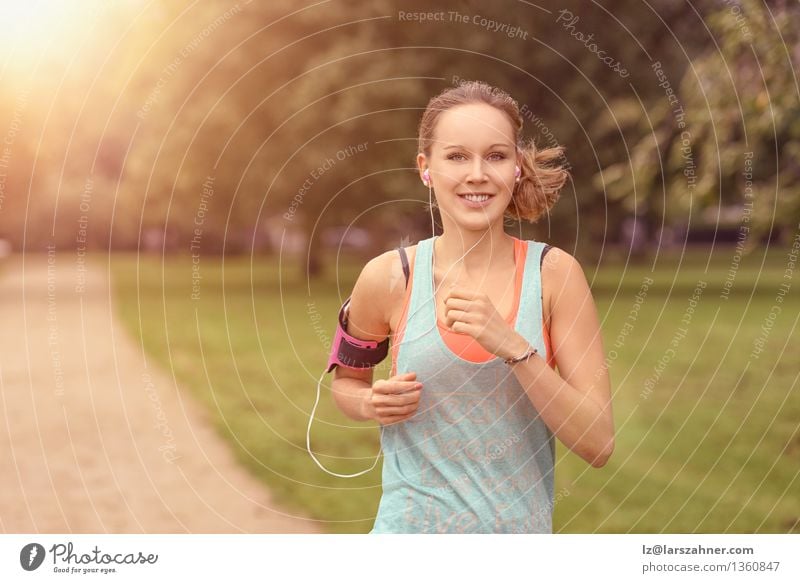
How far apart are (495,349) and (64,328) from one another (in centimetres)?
1935

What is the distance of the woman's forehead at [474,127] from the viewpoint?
2.97 m

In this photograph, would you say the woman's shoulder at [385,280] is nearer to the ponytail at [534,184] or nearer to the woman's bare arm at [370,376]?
the woman's bare arm at [370,376]

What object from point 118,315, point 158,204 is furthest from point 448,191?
point 158,204

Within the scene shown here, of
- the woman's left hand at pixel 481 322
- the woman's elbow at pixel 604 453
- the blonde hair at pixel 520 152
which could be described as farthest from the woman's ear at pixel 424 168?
the woman's elbow at pixel 604 453

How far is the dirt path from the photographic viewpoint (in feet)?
23.2

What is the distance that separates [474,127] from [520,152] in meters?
0.19

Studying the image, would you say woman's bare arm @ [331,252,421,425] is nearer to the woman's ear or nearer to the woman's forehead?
the woman's ear

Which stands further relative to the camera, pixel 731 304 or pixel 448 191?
pixel 731 304

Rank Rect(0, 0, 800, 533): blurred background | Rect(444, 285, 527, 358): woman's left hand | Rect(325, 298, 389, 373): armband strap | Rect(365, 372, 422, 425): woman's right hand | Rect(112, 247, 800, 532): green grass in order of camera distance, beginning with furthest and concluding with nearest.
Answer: Rect(0, 0, 800, 533): blurred background → Rect(112, 247, 800, 532): green grass → Rect(325, 298, 389, 373): armband strap → Rect(365, 372, 422, 425): woman's right hand → Rect(444, 285, 527, 358): woman's left hand

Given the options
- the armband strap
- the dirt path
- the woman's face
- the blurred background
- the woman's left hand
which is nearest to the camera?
the woman's left hand

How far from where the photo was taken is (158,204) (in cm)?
2889

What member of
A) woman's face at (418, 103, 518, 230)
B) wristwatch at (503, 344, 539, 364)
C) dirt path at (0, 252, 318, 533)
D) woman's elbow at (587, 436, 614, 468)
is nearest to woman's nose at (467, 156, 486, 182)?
woman's face at (418, 103, 518, 230)

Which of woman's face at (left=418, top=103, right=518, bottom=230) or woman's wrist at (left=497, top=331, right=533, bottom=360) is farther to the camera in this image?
woman's face at (left=418, top=103, right=518, bottom=230)

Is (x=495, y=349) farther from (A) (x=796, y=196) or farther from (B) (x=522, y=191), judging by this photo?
(A) (x=796, y=196)
